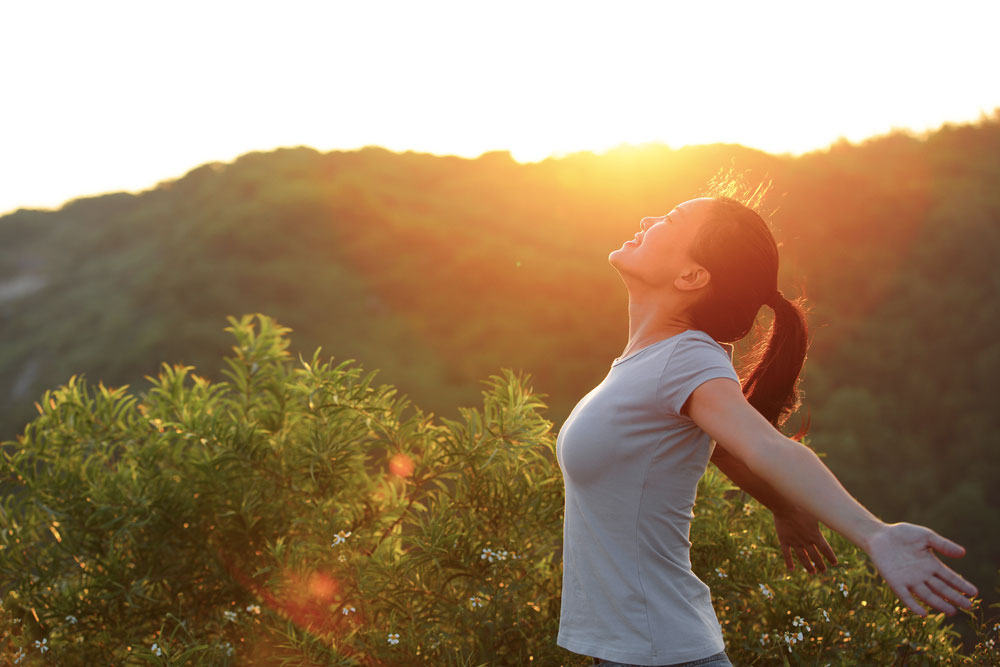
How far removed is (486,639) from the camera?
235 centimetres

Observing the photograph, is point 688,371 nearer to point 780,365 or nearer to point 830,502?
point 830,502

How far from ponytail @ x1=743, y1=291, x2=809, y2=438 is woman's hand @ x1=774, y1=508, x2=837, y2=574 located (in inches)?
8.3

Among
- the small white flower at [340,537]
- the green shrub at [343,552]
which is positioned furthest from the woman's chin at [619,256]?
the small white flower at [340,537]

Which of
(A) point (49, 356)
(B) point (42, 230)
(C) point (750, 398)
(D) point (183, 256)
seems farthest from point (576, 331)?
(B) point (42, 230)

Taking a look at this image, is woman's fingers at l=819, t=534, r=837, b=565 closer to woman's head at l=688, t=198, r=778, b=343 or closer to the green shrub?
woman's head at l=688, t=198, r=778, b=343

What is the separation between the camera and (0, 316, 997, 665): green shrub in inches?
94.7

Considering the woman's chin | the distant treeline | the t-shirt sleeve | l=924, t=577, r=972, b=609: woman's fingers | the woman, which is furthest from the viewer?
the distant treeline

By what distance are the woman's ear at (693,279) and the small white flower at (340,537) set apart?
1.34 m

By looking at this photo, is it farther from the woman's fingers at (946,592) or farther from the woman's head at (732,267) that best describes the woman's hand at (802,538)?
the woman's fingers at (946,592)

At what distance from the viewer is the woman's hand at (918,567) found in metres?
1.06

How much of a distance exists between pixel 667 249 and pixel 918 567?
0.79 m

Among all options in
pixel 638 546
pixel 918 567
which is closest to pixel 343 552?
pixel 638 546

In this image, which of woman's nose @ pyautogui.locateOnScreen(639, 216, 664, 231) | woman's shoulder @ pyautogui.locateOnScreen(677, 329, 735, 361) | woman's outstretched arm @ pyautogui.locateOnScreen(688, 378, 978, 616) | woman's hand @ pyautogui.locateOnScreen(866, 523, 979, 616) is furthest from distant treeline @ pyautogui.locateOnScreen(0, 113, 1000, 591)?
woman's hand @ pyautogui.locateOnScreen(866, 523, 979, 616)

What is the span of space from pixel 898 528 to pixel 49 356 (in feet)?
126
